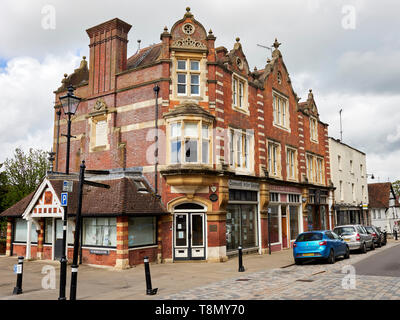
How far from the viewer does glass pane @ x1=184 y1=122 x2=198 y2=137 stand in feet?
59.6

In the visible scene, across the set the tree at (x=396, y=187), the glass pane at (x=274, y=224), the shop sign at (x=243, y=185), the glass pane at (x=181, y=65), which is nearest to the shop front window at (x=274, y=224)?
the glass pane at (x=274, y=224)

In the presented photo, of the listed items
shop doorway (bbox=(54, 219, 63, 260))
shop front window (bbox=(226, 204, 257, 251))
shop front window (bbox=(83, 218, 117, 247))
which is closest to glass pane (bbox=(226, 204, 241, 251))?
shop front window (bbox=(226, 204, 257, 251))

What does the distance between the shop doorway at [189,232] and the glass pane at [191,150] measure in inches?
92.4

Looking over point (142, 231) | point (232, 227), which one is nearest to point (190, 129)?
point (142, 231)

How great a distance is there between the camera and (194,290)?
10898 mm

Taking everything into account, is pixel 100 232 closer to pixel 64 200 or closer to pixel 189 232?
pixel 189 232

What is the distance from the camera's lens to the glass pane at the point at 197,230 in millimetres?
18172

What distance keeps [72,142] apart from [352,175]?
2941 cm

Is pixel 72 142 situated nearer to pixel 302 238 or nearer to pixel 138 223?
pixel 138 223

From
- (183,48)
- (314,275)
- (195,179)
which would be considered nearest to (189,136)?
(195,179)

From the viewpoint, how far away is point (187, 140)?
18.1 meters

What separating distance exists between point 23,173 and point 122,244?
2624 centimetres

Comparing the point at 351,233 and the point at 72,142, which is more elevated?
the point at 72,142

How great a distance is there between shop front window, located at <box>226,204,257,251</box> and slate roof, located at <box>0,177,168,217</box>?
3.95 m
